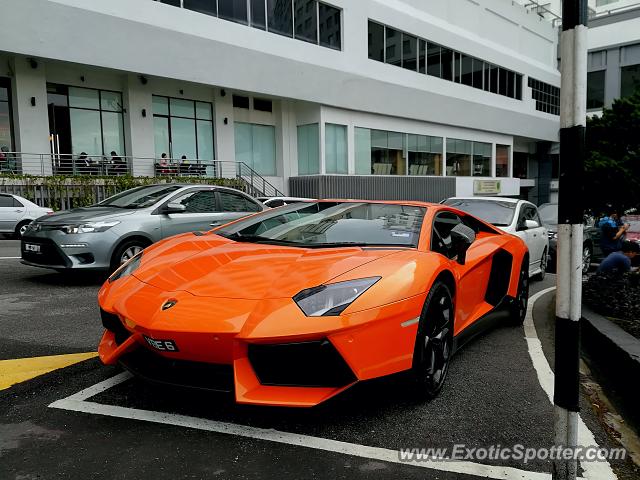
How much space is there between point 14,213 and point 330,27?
659 inches

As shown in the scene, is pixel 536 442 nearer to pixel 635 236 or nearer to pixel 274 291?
pixel 274 291

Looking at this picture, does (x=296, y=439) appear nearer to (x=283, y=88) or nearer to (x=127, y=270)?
(x=127, y=270)

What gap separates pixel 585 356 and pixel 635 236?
10463mm

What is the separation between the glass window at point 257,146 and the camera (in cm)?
2548

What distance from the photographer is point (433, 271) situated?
11.1 ft

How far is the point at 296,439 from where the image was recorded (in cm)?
279

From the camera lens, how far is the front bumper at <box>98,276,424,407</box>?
2666mm

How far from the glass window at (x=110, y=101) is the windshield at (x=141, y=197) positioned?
580 inches

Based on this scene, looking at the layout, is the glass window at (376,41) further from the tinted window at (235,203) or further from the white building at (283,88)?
the tinted window at (235,203)

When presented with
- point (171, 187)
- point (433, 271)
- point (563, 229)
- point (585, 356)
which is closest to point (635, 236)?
point (585, 356)

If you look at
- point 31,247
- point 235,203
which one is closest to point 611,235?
point 235,203

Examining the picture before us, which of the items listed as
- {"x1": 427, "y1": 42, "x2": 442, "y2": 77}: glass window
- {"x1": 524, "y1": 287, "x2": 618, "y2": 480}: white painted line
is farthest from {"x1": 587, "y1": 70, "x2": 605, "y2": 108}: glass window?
{"x1": 524, "y1": 287, "x2": 618, "y2": 480}: white painted line

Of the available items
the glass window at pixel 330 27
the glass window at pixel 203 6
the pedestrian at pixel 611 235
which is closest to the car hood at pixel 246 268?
the pedestrian at pixel 611 235

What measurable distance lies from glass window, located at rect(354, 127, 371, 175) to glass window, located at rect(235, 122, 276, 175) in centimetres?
434
